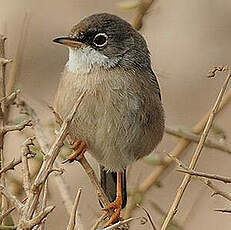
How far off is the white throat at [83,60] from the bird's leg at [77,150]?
14.4 inches

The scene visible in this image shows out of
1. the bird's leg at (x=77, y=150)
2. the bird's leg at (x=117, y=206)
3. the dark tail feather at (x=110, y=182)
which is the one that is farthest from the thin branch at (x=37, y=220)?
the dark tail feather at (x=110, y=182)

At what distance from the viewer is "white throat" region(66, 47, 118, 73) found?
13.5 ft

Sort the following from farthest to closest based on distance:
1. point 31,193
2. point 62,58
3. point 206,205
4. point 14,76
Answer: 1. point 62,58
2. point 206,205
3. point 14,76
4. point 31,193

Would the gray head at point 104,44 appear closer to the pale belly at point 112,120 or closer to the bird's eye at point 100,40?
the bird's eye at point 100,40

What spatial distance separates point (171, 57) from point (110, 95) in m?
4.53

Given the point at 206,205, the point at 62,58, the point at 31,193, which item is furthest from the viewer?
the point at 62,58

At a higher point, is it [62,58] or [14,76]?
[14,76]

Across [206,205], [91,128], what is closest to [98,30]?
[91,128]

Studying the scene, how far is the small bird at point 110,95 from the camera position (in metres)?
4.06

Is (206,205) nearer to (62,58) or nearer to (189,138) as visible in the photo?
(62,58)

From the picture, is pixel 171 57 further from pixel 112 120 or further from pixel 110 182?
pixel 112 120

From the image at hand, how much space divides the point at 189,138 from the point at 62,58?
446cm

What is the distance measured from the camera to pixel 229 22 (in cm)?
880

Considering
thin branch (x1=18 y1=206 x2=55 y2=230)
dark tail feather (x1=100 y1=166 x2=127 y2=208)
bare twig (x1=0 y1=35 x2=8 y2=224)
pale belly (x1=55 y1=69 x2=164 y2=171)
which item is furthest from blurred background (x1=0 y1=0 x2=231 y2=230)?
→ thin branch (x1=18 y1=206 x2=55 y2=230)
